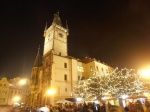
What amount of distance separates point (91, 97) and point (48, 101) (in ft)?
36.4

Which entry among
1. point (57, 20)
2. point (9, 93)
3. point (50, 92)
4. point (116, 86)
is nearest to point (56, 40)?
point (57, 20)

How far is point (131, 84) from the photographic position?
3133cm

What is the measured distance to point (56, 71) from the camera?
4234cm

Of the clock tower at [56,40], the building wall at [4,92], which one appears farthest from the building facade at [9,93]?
the clock tower at [56,40]

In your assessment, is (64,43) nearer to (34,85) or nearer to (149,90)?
(34,85)

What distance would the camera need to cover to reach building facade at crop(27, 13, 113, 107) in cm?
4044

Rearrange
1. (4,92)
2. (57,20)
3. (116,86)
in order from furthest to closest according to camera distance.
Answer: (4,92) → (57,20) → (116,86)

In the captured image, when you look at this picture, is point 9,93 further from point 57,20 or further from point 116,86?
point 116,86

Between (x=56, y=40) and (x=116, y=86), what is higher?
(x=56, y=40)

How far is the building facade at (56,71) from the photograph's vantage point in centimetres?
4044

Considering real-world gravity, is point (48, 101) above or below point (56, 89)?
below

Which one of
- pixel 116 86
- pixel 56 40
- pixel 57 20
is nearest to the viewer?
pixel 116 86

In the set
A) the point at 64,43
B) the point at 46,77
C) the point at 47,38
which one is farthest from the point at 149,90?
the point at 47,38

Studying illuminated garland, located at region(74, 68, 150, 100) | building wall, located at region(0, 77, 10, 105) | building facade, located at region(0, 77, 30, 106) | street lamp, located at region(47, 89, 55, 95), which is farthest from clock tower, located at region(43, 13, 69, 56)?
building wall, located at region(0, 77, 10, 105)
